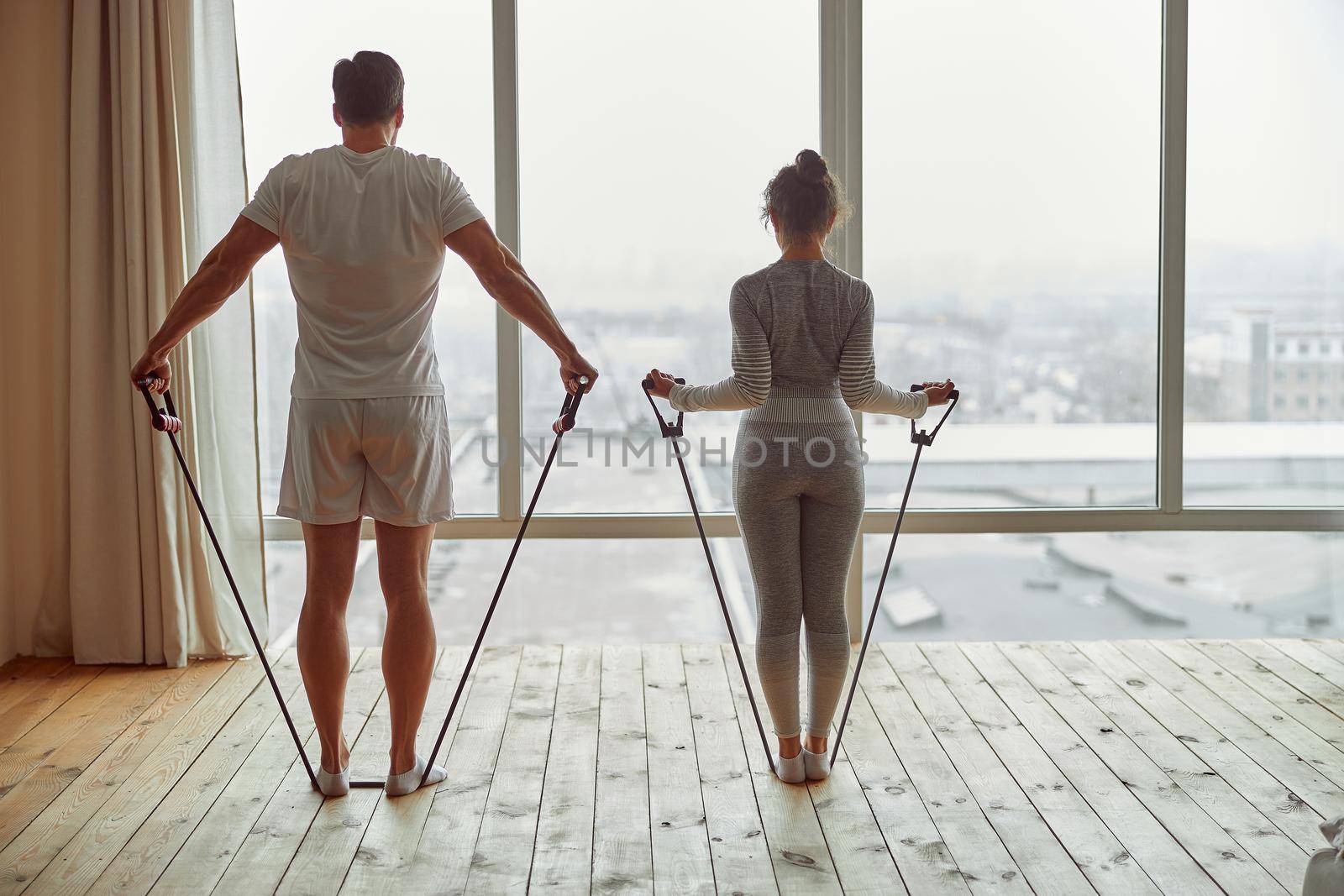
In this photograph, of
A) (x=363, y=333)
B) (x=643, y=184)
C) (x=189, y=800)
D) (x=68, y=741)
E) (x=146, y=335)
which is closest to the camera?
(x=363, y=333)

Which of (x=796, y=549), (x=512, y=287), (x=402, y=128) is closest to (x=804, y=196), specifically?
(x=512, y=287)

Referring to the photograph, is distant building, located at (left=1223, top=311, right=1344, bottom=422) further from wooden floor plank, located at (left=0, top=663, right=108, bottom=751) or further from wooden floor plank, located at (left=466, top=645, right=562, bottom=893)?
wooden floor plank, located at (left=0, top=663, right=108, bottom=751)

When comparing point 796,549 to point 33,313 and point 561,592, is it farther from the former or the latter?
point 33,313

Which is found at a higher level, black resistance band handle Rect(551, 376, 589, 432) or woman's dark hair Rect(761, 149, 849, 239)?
woman's dark hair Rect(761, 149, 849, 239)

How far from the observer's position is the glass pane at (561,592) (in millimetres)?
3848

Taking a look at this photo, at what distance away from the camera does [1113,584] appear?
156 inches

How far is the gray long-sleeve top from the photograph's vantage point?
8.04ft

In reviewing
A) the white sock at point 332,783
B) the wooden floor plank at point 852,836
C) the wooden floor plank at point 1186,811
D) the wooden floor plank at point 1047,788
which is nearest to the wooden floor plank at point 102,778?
the white sock at point 332,783

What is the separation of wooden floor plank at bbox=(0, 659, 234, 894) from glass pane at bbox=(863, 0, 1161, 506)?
2.27m

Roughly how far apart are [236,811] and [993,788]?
1687mm

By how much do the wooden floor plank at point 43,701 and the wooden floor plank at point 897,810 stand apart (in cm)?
212

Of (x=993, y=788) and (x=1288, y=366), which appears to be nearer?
(x=993, y=788)

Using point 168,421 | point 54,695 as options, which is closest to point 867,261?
point 168,421

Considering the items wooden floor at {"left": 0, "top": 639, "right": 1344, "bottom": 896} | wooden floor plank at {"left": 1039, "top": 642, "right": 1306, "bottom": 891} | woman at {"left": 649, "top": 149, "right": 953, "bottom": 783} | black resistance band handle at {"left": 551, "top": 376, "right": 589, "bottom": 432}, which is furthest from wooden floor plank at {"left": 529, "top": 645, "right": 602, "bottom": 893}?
wooden floor plank at {"left": 1039, "top": 642, "right": 1306, "bottom": 891}
